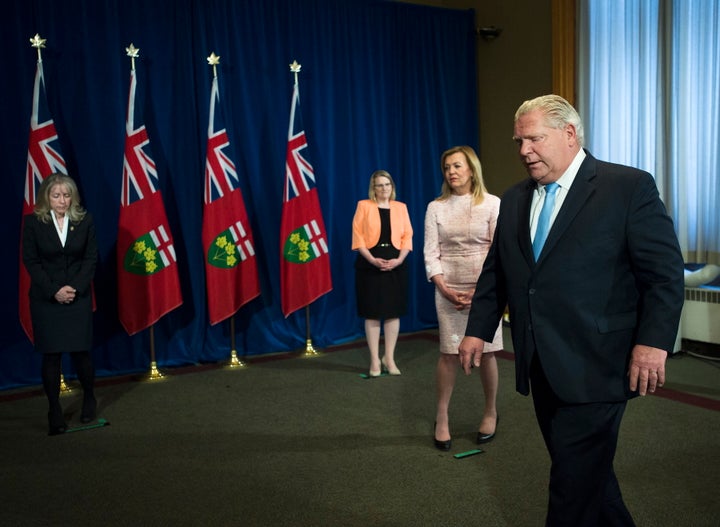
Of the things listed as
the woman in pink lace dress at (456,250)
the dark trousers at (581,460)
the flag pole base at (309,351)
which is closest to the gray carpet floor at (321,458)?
the woman in pink lace dress at (456,250)

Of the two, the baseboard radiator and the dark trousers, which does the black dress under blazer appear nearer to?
the dark trousers

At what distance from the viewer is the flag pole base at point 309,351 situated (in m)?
6.03

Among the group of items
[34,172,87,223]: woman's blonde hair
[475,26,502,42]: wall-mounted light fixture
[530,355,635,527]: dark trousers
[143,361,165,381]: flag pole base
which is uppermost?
[475,26,502,42]: wall-mounted light fixture

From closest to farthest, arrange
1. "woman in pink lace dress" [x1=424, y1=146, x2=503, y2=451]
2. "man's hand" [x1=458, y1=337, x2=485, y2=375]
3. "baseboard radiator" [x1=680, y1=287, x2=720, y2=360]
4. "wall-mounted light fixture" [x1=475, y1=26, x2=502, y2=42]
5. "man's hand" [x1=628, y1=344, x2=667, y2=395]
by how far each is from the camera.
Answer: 1. "man's hand" [x1=628, y1=344, x2=667, y2=395]
2. "man's hand" [x1=458, y1=337, x2=485, y2=375]
3. "woman in pink lace dress" [x1=424, y1=146, x2=503, y2=451]
4. "baseboard radiator" [x1=680, y1=287, x2=720, y2=360]
5. "wall-mounted light fixture" [x1=475, y1=26, x2=502, y2=42]

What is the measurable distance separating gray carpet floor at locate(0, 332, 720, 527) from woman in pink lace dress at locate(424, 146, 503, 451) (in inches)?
15.8

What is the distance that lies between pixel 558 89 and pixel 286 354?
11.6 feet

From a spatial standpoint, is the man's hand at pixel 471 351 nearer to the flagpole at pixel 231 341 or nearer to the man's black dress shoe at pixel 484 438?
the man's black dress shoe at pixel 484 438

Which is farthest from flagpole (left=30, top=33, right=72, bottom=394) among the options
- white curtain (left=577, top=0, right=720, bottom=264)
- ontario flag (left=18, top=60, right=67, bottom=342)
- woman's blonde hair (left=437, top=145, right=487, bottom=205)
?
white curtain (left=577, top=0, right=720, bottom=264)

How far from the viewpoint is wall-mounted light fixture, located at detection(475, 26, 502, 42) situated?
23.5 ft

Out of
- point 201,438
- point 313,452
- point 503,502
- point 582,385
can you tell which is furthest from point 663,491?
point 201,438

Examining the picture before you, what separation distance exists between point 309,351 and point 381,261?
1449mm

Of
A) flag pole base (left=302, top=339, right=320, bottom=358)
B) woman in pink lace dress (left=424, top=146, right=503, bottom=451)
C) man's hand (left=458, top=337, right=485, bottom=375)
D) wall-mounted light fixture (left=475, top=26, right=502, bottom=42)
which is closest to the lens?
man's hand (left=458, top=337, right=485, bottom=375)

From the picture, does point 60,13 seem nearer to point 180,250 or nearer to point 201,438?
point 180,250

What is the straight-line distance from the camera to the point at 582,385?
1785mm
